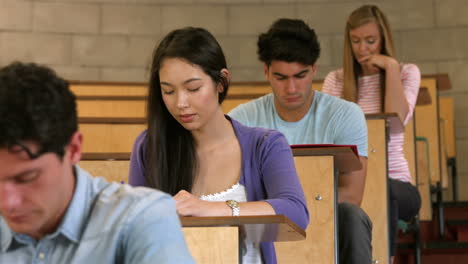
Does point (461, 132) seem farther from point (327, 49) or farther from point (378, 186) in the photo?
point (378, 186)

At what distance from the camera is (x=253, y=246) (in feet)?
5.57

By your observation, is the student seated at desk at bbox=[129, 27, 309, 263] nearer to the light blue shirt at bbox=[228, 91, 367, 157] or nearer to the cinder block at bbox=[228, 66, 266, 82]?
the light blue shirt at bbox=[228, 91, 367, 157]

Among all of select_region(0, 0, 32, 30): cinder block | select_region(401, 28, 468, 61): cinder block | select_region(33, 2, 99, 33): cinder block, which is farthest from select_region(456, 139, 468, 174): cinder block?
select_region(0, 0, 32, 30): cinder block

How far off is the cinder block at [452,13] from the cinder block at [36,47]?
253 cm

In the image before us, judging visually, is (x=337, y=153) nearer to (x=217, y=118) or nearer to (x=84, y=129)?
(x=217, y=118)

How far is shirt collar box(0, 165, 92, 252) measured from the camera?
2.80 feet

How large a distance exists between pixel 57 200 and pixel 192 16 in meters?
4.50

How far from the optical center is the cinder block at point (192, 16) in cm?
524

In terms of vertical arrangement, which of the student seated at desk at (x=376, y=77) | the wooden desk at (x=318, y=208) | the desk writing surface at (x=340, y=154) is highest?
the student seated at desk at (x=376, y=77)

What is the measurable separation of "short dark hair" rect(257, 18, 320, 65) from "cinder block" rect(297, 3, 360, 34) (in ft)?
8.83

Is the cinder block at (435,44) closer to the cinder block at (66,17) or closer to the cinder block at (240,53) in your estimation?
the cinder block at (240,53)

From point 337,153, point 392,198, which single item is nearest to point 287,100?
point 337,153

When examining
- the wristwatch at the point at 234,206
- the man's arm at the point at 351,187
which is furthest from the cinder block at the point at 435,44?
the wristwatch at the point at 234,206

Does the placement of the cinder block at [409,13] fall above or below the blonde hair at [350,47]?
above
